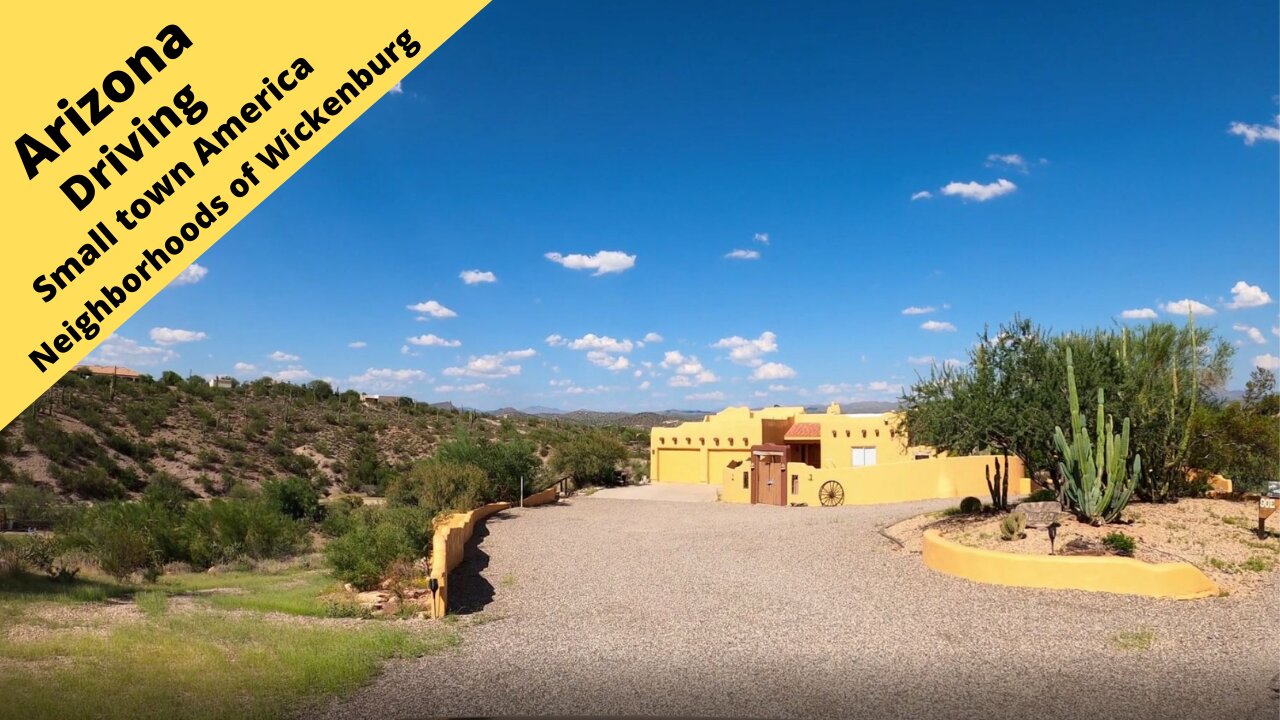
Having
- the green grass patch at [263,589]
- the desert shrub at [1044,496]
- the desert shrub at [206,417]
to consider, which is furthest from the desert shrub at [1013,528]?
the desert shrub at [206,417]

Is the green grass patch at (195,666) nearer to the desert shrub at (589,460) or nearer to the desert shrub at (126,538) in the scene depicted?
the desert shrub at (126,538)

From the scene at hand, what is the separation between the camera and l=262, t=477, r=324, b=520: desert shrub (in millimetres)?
25409

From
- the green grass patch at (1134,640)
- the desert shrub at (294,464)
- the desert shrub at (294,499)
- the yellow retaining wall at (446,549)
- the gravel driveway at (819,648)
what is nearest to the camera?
the gravel driveway at (819,648)

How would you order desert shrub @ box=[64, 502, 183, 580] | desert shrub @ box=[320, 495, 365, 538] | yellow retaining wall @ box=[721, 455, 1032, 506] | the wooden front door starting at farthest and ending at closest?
the wooden front door
yellow retaining wall @ box=[721, 455, 1032, 506]
desert shrub @ box=[320, 495, 365, 538]
desert shrub @ box=[64, 502, 183, 580]

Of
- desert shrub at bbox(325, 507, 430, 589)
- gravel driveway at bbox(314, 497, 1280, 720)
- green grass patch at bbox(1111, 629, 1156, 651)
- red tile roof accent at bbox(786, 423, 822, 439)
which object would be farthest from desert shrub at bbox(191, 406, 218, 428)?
green grass patch at bbox(1111, 629, 1156, 651)

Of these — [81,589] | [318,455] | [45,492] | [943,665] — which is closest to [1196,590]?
[943,665]

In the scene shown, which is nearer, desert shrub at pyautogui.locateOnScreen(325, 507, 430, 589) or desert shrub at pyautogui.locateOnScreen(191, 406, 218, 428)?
desert shrub at pyautogui.locateOnScreen(325, 507, 430, 589)

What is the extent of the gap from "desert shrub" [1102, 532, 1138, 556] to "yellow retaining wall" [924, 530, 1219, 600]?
3.93 feet

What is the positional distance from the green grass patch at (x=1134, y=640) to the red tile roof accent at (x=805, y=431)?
25.7 m

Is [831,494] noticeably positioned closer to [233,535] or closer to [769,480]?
[769,480]

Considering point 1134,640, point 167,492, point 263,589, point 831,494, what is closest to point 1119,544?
point 1134,640

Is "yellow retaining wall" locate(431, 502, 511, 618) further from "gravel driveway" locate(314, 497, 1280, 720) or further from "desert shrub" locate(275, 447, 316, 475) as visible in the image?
"desert shrub" locate(275, 447, 316, 475)

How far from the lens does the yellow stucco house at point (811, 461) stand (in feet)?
89.5

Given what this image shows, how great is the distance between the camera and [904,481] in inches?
1070
